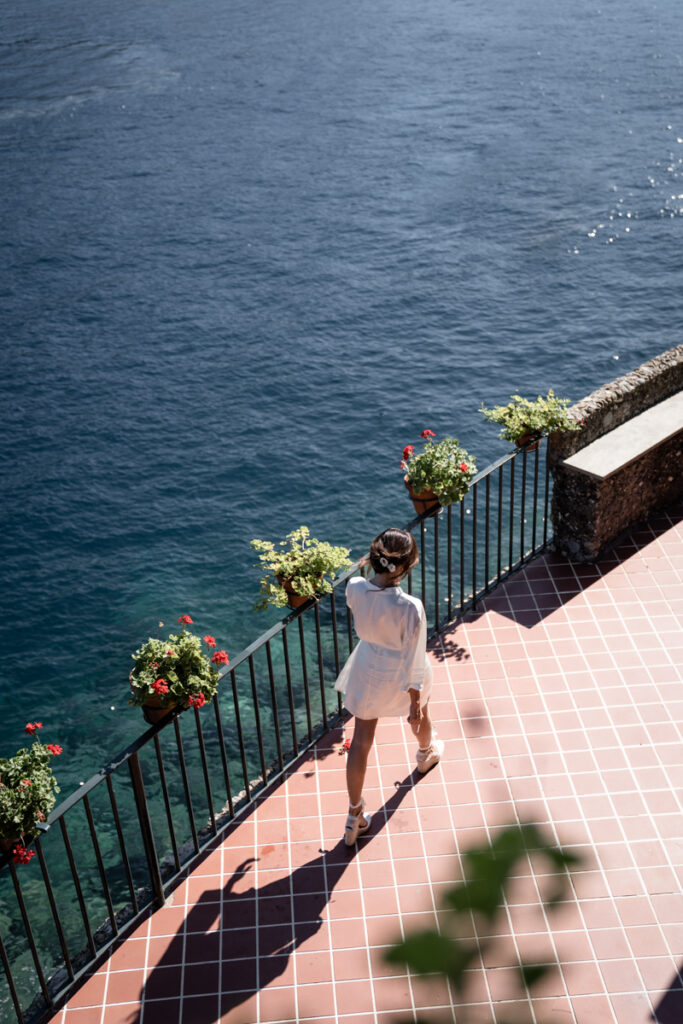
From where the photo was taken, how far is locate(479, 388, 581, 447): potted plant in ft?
25.3

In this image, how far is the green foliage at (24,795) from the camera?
458 centimetres

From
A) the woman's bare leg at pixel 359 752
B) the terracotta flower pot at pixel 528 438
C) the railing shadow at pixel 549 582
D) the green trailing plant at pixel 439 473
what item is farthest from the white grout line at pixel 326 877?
the terracotta flower pot at pixel 528 438

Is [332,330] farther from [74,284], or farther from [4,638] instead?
[4,638]

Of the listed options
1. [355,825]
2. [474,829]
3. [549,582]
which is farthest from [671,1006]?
[549,582]

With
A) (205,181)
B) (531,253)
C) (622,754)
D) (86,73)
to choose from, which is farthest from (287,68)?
(622,754)

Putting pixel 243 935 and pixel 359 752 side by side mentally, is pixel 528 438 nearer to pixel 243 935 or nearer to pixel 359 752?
pixel 359 752

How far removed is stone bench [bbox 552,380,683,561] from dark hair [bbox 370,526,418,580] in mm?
3040

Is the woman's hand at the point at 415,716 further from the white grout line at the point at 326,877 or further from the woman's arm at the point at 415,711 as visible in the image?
the white grout line at the point at 326,877

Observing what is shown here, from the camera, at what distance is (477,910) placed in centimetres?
136

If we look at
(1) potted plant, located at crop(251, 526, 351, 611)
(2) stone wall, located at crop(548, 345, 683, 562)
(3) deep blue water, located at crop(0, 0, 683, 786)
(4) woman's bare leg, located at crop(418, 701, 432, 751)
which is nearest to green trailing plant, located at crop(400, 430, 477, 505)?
(1) potted plant, located at crop(251, 526, 351, 611)

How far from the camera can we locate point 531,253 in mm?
27594

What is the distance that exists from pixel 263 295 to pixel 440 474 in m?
20.0

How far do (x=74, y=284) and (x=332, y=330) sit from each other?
7.66 metres

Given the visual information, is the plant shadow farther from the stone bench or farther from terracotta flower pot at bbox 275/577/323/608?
the stone bench
